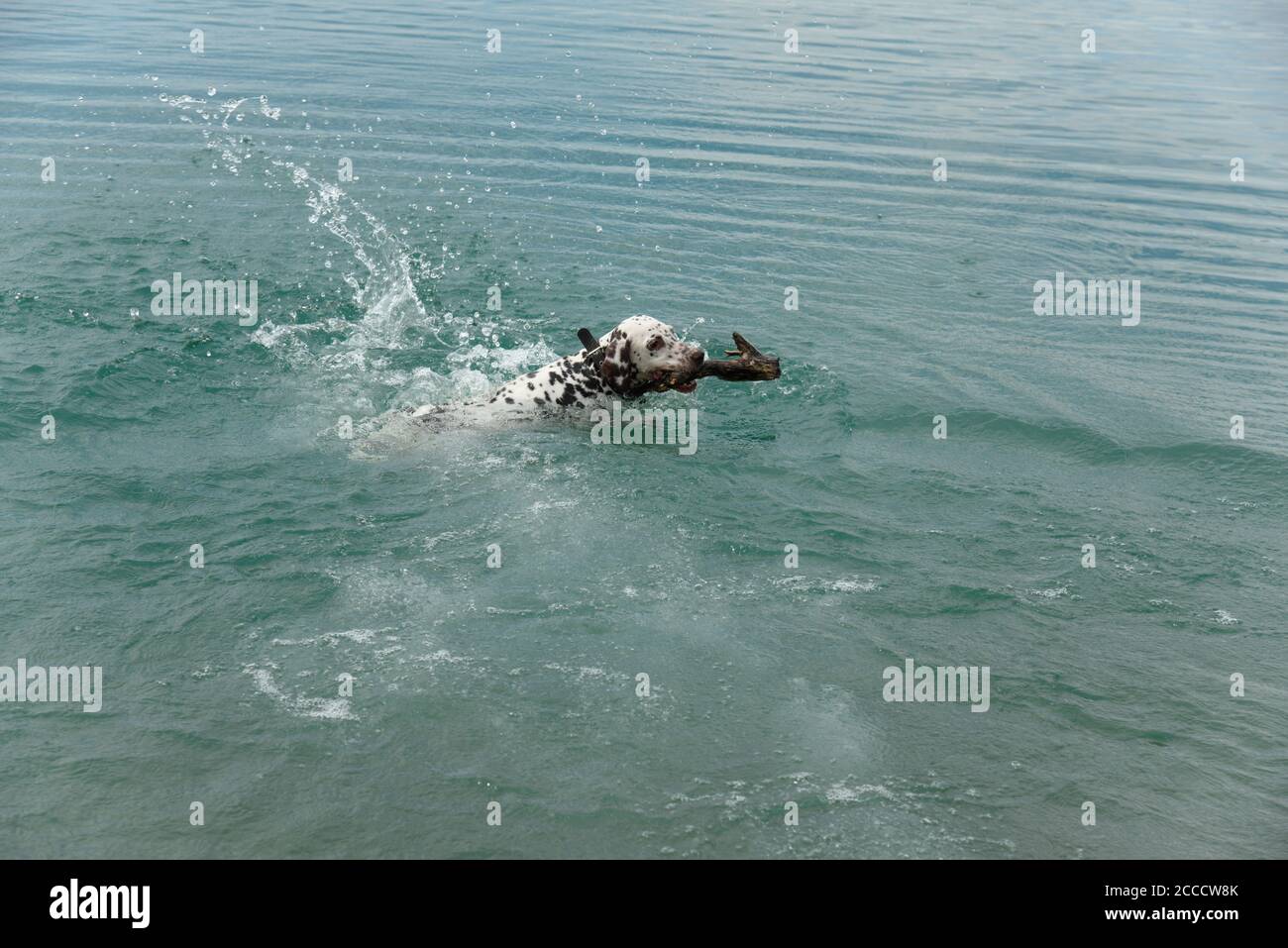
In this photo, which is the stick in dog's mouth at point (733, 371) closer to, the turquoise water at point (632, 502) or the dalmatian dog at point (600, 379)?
the dalmatian dog at point (600, 379)

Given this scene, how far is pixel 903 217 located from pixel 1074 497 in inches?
442

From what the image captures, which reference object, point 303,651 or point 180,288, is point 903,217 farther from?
point 303,651

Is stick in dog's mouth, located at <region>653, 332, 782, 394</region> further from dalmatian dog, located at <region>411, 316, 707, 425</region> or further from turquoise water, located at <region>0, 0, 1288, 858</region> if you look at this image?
turquoise water, located at <region>0, 0, 1288, 858</region>

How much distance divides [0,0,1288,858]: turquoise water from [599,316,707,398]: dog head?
0.90 metres

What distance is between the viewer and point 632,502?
12812mm

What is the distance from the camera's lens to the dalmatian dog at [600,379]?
13570mm

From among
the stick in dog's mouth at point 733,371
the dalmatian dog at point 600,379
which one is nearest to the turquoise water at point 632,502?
the dalmatian dog at point 600,379

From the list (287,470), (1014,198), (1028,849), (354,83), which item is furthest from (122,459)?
(354,83)

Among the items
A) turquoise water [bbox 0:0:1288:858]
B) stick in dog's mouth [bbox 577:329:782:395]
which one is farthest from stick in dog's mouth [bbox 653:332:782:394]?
turquoise water [bbox 0:0:1288:858]

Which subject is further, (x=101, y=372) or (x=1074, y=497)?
(x=101, y=372)

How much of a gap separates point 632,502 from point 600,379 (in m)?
1.89

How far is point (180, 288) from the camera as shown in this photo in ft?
59.7

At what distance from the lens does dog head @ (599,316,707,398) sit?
13.5m

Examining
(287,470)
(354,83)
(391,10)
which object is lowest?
(287,470)
